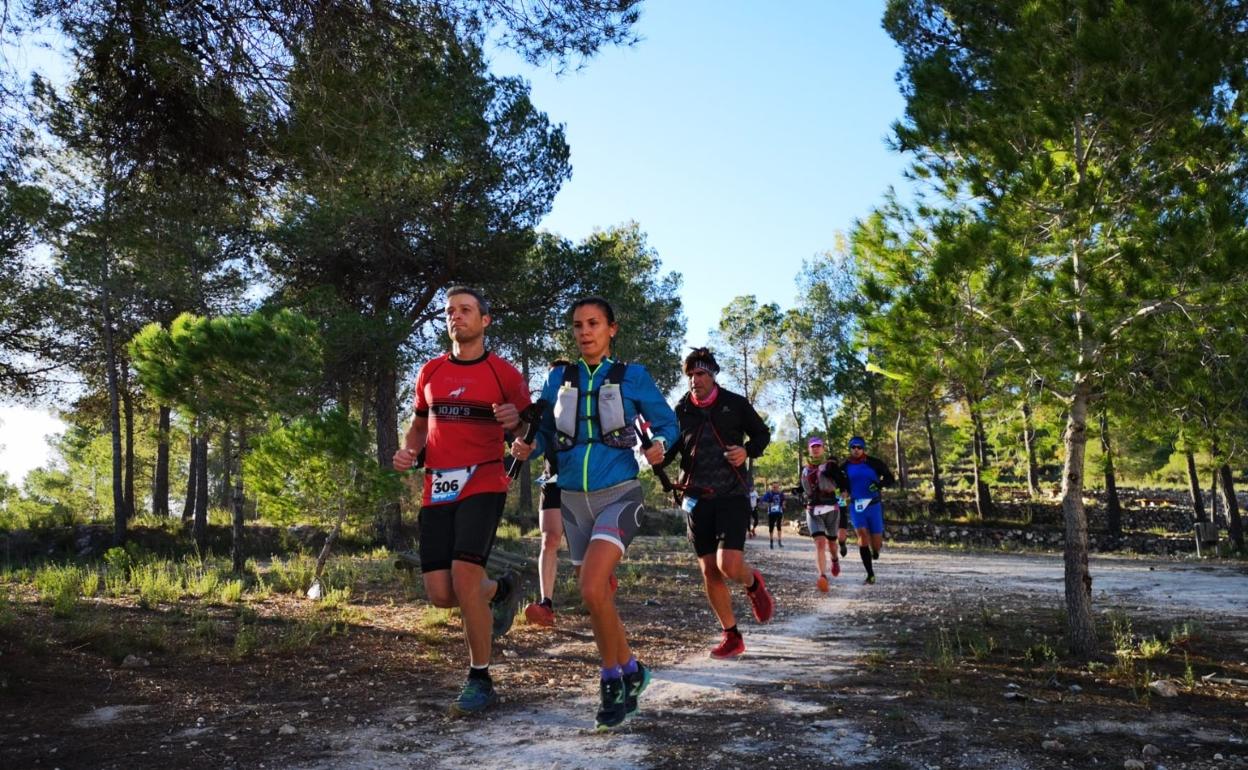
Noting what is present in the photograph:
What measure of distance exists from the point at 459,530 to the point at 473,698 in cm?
100

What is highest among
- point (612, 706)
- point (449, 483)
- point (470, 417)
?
point (470, 417)

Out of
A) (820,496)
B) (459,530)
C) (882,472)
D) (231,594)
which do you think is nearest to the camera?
(459,530)

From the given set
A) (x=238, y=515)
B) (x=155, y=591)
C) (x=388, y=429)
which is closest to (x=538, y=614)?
(x=155, y=591)

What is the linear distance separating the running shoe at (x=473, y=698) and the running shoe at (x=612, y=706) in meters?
0.94

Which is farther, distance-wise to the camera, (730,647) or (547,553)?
(730,647)

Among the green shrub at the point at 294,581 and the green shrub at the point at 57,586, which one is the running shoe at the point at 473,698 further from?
the green shrub at the point at 294,581

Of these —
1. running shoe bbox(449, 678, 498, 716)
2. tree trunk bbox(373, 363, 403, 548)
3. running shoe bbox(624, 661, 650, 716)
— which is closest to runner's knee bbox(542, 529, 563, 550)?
running shoe bbox(449, 678, 498, 716)

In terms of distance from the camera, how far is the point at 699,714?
484cm

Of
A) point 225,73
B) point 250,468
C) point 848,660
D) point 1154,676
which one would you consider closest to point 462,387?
point 848,660

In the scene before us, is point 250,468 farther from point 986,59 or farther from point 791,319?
point 791,319

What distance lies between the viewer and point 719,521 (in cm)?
623

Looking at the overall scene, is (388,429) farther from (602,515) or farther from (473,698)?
(602,515)

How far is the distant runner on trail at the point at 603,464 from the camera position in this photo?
13.8 ft

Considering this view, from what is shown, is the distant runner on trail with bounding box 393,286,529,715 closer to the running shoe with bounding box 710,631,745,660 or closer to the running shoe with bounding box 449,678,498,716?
the running shoe with bounding box 449,678,498,716
